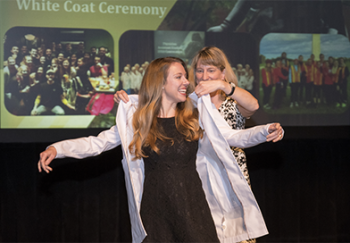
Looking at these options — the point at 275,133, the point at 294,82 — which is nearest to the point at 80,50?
the point at 294,82

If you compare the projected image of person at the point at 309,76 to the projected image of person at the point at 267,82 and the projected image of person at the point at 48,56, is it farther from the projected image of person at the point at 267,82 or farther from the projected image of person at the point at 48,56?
the projected image of person at the point at 48,56

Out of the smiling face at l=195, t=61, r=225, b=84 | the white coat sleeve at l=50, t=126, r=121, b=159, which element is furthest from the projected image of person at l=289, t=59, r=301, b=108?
the white coat sleeve at l=50, t=126, r=121, b=159

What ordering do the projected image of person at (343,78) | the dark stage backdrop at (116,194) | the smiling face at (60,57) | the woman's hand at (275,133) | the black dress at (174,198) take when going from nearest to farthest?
1. the woman's hand at (275,133)
2. the black dress at (174,198)
3. the dark stage backdrop at (116,194)
4. the smiling face at (60,57)
5. the projected image of person at (343,78)

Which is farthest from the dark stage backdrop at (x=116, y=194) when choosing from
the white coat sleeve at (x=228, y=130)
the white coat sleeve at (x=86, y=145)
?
the white coat sleeve at (x=228, y=130)

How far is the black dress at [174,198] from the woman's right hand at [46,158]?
1.52 ft

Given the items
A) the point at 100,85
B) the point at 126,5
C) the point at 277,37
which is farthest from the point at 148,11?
the point at 277,37

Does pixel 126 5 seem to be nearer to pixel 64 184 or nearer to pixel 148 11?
pixel 148 11

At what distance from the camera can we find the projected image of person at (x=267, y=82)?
3994 mm

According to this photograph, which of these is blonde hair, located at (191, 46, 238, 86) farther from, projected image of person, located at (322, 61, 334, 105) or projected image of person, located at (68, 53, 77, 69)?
projected image of person, located at (322, 61, 334, 105)

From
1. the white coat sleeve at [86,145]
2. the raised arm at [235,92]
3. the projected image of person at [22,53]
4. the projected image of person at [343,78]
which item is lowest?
the white coat sleeve at [86,145]

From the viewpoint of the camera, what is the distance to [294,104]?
4.02 meters

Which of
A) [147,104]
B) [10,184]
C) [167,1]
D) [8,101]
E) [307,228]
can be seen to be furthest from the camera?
[167,1]

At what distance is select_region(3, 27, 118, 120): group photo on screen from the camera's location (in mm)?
3621

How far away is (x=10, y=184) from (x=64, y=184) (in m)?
0.45
